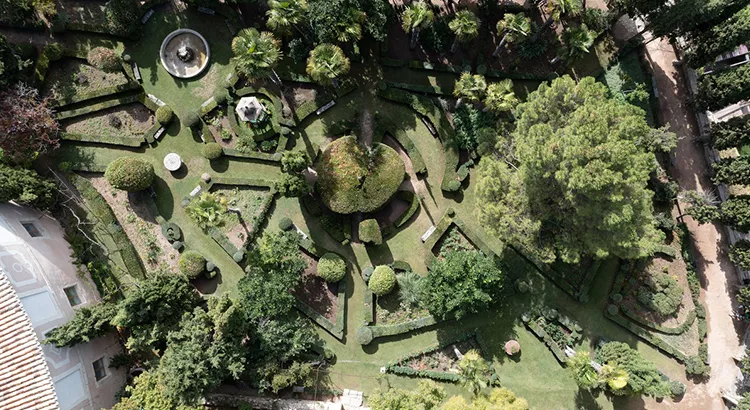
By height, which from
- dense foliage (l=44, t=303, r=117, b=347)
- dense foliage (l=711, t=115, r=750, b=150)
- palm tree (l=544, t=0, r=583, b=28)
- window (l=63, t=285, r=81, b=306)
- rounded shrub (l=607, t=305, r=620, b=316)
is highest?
palm tree (l=544, t=0, r=583, b=28)

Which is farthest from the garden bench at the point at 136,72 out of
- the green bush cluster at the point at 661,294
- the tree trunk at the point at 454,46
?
the green bush cluster at the point at 661,294

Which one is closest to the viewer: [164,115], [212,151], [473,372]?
[473,372]

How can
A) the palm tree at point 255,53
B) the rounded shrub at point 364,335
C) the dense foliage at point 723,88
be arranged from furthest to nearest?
the rounded shrub at point 364,335 < the dense foliage at point 723,88 < the palm tree at point 255,53

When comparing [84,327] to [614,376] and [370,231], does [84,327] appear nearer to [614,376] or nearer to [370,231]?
[370,231]

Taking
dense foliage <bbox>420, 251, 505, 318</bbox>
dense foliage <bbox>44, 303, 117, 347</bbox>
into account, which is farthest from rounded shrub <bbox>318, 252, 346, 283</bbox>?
dense foliage <bbox>44, 303, 117, 347</bbox>

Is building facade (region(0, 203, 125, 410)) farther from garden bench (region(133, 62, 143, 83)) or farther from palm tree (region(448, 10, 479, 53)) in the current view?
palm tree (region(448, 10, 479, 53))

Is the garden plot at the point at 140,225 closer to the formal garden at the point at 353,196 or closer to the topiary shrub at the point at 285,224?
the formal garden at the point at 353,196

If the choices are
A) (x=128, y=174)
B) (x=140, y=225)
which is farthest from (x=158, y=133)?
(x=140, y=225)
